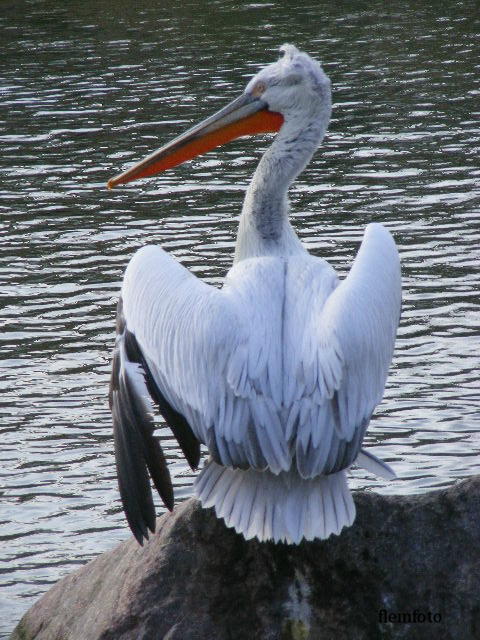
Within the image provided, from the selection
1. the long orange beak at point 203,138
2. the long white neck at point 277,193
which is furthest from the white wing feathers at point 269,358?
the long orange beak at point 203,138

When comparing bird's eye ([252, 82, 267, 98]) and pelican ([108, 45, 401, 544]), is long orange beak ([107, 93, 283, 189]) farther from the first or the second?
pelican ([108, 45, 401, 544])

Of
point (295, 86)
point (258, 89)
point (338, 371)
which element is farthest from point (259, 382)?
point (258, 89)

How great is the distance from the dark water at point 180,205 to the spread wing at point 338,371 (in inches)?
76.4

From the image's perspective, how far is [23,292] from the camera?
997cm

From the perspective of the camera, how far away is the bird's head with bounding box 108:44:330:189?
6289mm

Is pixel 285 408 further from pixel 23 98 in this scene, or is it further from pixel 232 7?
pixel 232 7

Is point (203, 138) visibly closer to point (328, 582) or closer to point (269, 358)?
point (269, 358)

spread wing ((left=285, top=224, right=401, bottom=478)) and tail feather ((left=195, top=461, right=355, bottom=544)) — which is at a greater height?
spread wing ((left=285, top=224, right=401, bottom=478))

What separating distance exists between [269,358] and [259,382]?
9cm

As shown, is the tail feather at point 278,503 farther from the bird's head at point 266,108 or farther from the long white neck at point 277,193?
the bird's head at point 266,108

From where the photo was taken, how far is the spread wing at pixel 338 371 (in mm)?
4754

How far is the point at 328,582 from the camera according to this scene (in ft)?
15.9

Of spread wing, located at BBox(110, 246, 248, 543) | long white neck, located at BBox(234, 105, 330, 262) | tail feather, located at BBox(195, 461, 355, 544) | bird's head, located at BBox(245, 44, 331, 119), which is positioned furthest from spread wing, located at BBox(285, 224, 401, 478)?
bird's head, located at BBox(245, 44, 331, 119)

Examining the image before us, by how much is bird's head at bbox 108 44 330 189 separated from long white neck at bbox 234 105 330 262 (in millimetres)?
72
